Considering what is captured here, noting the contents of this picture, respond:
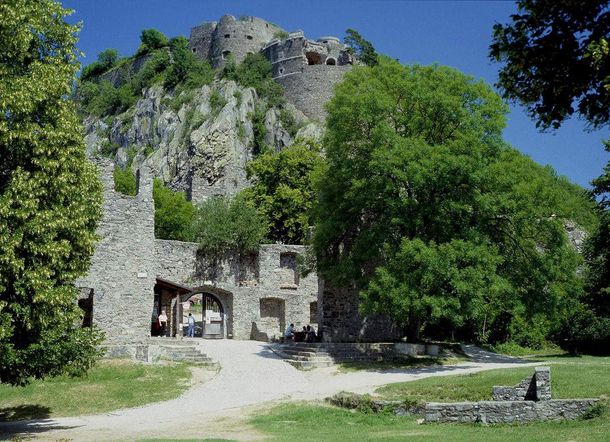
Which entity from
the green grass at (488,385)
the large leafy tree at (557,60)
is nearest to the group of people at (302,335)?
the green grass at (488,385)

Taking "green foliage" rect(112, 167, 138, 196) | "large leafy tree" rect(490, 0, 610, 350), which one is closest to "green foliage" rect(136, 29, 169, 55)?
"green foliage" rect(112, 167, 138, 196)

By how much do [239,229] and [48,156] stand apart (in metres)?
23.0

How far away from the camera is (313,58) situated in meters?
87.4

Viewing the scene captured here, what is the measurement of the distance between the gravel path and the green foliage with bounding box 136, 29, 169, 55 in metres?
76.7

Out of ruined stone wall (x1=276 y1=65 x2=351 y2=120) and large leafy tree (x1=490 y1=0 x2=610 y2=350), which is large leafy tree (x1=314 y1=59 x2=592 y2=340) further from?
ruined stone wall (x1=276 y1=65 x2=351 y2=120)

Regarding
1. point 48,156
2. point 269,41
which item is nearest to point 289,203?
point 48,156

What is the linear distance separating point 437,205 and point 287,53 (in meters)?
62.2

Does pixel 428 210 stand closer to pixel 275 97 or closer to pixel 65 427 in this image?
pixel 65 427

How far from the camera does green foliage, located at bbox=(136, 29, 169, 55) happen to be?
97.9m

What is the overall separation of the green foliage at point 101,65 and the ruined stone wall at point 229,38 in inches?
751

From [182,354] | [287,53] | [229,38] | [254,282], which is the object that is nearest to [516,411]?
[182,354]

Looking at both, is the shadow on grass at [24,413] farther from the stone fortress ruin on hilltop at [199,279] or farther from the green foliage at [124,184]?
the green foliage at [124,184]

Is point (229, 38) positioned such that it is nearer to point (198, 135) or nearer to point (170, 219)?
point (198, 135)

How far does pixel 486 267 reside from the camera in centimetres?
2428
